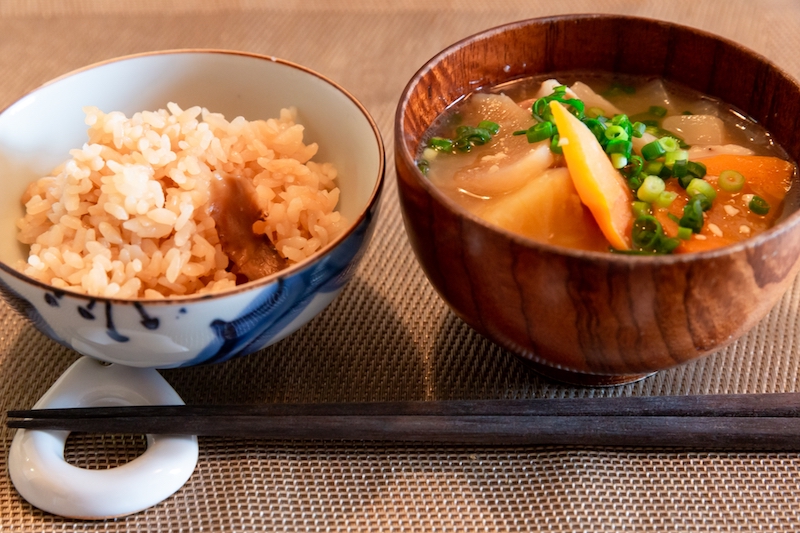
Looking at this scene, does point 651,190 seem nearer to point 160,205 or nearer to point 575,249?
point 575,249

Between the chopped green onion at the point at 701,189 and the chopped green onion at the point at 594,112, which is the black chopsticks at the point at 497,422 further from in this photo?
the chopped green onion at the point at 594,112

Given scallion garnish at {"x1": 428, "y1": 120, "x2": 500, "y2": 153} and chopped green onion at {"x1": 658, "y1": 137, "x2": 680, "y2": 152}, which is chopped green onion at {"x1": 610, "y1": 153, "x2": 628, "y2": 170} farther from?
scallion garnish at {"x1": 428, "y1": 120, "x2": 500, "y2": 153}

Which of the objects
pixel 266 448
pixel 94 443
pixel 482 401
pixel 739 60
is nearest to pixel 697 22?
pixel 739 60

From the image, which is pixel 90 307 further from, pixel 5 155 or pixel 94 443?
pixel 5 155

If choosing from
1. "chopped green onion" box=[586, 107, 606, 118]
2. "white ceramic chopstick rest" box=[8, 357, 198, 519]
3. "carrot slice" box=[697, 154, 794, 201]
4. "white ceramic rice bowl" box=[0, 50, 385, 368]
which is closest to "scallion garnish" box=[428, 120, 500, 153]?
"white ceramic rice bowl" box=[0, 50, 385, 368]

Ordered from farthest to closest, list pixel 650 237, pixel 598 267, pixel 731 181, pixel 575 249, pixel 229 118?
pixel 229 118
pixel 731 181
pixel 650 237
pixel 575 249
pixel 598 267

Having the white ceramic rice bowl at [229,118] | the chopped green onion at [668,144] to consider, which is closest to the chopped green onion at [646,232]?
the chopped green onion at [668,144]

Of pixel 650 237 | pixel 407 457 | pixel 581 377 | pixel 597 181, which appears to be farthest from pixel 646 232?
pixel 407 457
